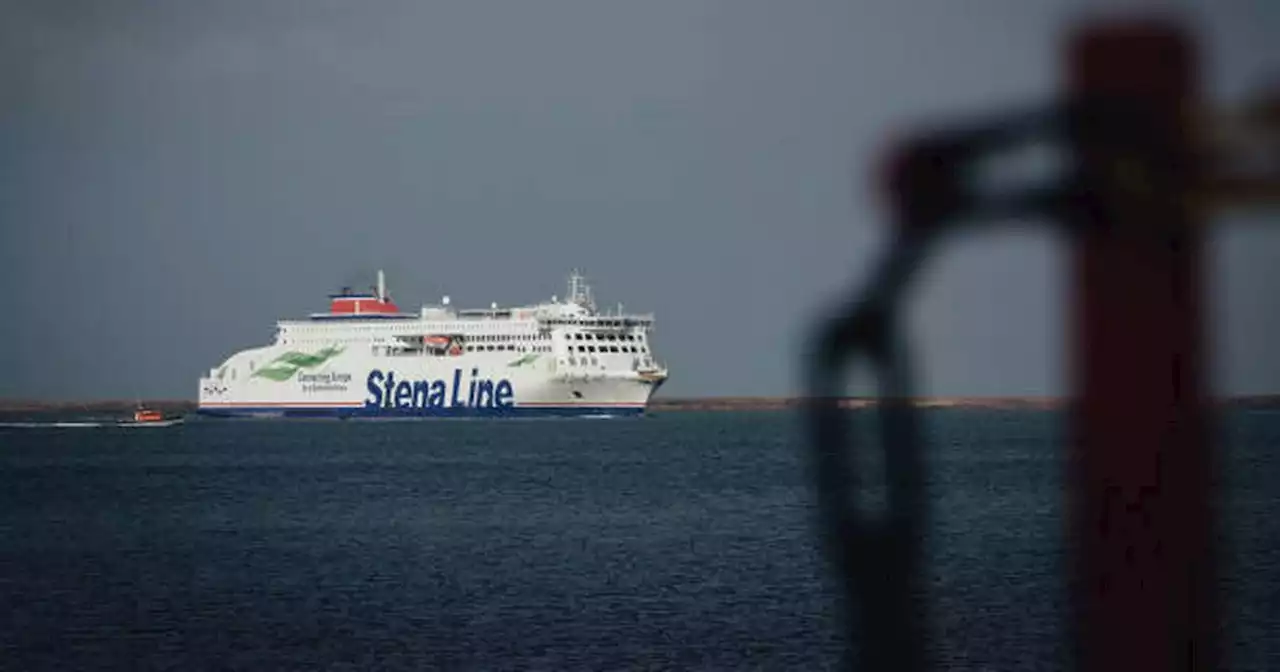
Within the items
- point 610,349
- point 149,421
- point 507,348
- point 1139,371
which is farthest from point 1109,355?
point 149,421

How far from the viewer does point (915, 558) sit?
191cm

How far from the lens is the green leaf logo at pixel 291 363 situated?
319ft

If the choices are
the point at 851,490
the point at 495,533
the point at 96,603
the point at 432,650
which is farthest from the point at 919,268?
the point at 495,533

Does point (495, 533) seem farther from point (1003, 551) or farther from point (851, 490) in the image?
point (851, 490)

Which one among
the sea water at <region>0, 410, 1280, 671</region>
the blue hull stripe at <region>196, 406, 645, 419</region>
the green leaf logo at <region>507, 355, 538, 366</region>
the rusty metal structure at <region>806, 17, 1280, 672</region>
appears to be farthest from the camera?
the blue hull stripe at <region>196, 406, 645, 419</region>

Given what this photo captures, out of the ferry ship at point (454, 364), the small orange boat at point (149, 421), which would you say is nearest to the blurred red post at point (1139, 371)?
the ferry ship at point (454, 364)

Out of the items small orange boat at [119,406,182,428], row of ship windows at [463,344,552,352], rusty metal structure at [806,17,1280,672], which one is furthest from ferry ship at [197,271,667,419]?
rusty metal structure at [806,17,1280,672]

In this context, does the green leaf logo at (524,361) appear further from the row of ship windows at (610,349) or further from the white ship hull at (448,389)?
the row of ship windows at (610,349)

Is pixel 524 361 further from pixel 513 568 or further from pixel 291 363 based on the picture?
pixel 513 568

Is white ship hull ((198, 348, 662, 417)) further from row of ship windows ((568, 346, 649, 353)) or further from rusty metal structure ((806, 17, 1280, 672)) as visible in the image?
rusty metal structure ((806, 17, 1280, 672))

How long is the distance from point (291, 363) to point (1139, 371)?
97854mm

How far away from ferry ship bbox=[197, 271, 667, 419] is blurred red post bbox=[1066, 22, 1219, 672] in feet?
280

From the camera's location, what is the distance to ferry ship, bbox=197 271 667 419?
89.0 meters

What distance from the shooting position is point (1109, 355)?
6.45 ft
